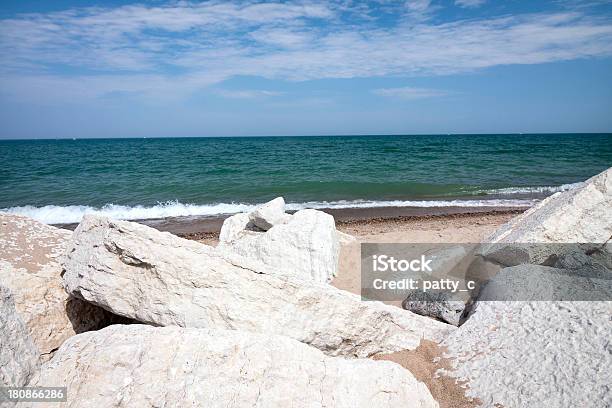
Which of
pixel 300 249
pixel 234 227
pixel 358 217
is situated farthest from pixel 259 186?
pixel 300 249

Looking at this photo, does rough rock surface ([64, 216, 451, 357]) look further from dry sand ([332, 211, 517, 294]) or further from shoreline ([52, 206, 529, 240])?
shoreline ([52, 206, 529, 240])

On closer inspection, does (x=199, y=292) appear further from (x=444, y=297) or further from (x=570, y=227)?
(x=570, y=227)

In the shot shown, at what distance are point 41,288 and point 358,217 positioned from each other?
9.27 m

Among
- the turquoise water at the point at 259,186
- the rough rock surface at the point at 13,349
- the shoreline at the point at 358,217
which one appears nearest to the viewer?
the rough rock surface at the point at 13,349

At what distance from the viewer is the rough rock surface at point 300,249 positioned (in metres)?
5.82

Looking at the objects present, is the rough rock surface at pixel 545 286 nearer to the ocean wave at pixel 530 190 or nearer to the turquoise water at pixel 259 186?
the turquoise water at pixel 259 186

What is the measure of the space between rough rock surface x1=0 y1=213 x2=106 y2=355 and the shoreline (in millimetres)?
6068

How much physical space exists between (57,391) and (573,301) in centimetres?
373

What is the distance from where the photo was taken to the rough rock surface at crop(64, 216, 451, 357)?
10.1 feet

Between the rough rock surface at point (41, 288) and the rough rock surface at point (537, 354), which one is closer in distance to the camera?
the rough rock surface at point (537, 354)

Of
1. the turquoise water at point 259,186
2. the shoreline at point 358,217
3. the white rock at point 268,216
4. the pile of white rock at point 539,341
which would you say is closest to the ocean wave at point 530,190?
the turquoise water at point 259,186

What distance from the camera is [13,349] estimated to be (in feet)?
7.68

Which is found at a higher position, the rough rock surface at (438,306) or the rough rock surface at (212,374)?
the rough rock surface at (212,374)

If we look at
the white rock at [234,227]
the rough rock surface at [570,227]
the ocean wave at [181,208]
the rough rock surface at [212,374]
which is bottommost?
the ocean wave at [181,208]
